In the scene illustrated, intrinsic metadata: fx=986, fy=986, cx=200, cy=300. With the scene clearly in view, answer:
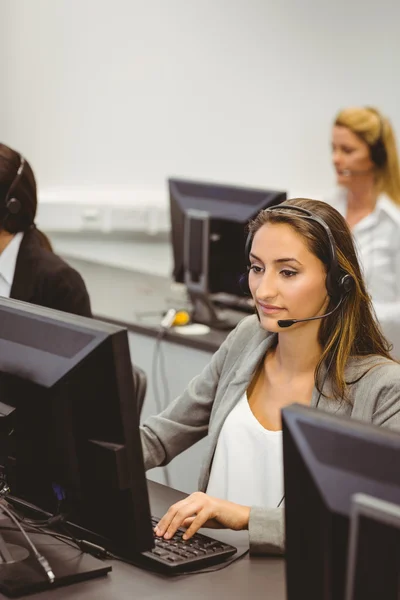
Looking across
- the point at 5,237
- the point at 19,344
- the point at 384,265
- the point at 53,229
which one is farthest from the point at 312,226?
the point at 53,229

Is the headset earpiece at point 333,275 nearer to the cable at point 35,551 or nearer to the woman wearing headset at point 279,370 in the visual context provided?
the woman wearing headset at point 279,370

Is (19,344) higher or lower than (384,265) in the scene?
higher

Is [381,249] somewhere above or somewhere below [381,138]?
below

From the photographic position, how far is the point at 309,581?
1129 mm

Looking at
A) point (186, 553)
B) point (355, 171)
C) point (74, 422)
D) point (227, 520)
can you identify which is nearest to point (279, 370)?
point (227, 520)

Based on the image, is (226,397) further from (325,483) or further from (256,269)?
(325,483)

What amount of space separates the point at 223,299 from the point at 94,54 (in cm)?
157

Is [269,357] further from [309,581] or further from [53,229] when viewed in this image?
[53,229]

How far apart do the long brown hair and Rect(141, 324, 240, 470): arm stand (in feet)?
0.87

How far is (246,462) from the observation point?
6.45 ft

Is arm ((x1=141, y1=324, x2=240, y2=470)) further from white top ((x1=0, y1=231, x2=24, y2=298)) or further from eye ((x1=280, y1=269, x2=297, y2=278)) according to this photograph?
white top ((x1=0, y1=231, x2=24, y2=298))

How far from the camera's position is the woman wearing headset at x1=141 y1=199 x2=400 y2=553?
179cm

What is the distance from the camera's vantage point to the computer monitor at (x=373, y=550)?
3.31 feet

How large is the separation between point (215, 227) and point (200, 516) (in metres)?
1.84
